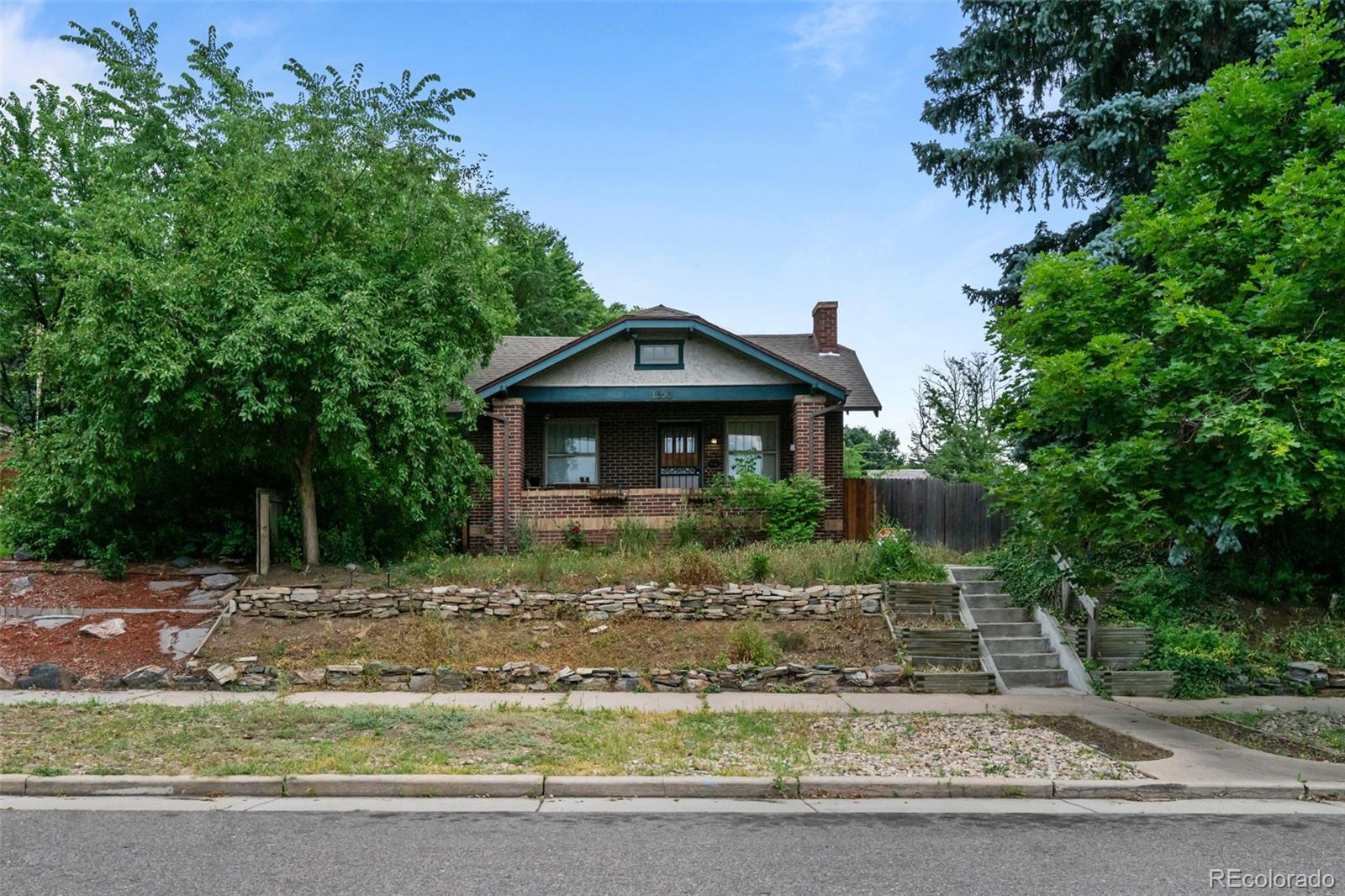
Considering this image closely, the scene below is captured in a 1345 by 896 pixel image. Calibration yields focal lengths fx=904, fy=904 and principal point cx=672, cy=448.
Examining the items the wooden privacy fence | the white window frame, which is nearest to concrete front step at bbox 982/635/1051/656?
the wooden privacy fence

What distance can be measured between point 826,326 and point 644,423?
588cm

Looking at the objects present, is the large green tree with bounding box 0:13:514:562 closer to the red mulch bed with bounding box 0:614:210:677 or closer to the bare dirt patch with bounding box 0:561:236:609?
the bare dirt patch with bounding box 0:561:236:609

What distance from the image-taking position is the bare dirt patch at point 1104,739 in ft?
26.5

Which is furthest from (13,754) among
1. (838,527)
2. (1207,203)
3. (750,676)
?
(838,527)

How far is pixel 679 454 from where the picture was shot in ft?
68.3

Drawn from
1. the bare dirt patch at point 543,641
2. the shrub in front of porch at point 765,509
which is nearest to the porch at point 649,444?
the shrub in front of porch at point 765,509

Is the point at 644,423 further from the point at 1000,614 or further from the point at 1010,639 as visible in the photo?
the point at 1010,639

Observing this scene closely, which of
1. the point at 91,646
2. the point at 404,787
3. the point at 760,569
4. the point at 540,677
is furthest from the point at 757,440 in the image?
the point at 404,787

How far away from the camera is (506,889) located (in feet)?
16.2

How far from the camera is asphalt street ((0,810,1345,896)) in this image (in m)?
5.04

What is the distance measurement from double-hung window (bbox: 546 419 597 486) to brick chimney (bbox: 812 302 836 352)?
21.5 feet

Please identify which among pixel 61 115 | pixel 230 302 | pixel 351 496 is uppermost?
pixel 61 115

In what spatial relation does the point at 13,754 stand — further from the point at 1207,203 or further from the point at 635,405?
the point at 635,405

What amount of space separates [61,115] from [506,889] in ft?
73.8
